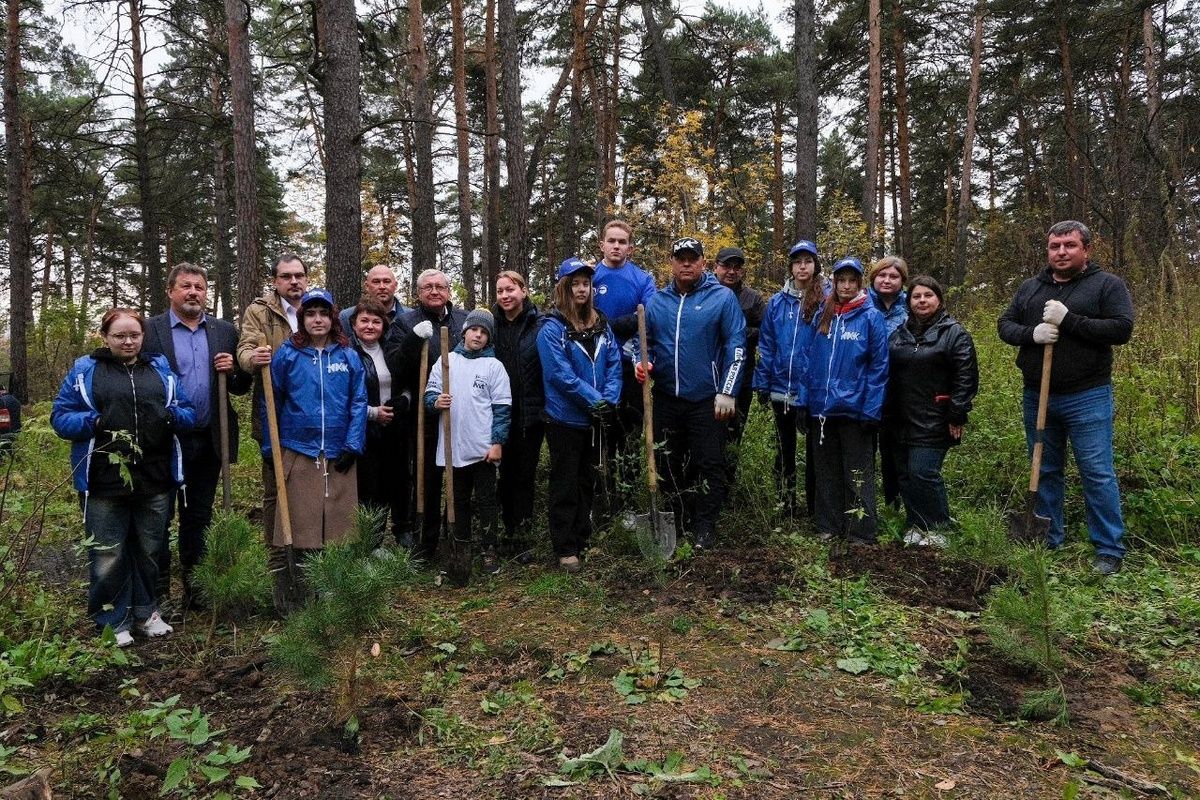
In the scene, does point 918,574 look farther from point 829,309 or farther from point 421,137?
point 421,137

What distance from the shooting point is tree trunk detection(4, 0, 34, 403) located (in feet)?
43.8

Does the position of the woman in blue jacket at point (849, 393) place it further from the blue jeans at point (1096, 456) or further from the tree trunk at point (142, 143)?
the tree trunk at point (142, 143)

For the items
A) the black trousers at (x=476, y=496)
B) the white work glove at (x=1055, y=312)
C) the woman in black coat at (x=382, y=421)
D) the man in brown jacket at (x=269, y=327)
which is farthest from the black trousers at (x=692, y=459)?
the man in brown jacket at (x=269, y=327)

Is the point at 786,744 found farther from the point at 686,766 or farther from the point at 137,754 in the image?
the point at 137,754

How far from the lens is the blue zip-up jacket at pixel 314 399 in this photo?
14.4 ft

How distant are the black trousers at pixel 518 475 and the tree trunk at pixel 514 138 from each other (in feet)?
17.8

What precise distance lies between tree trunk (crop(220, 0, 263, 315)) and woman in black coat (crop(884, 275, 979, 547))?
9.15m

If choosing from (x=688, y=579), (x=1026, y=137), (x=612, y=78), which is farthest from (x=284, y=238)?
(x=688, y=579)

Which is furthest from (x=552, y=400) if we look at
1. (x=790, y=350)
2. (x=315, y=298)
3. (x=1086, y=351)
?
(x=1086, y=351)

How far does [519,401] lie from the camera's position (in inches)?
211

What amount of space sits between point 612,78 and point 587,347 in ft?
48.4

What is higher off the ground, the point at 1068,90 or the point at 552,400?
the point at 1068,90

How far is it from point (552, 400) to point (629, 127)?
1636 centimetres

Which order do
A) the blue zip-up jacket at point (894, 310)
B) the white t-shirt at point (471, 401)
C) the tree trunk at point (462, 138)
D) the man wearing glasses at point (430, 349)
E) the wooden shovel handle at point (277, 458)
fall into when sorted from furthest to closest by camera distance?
1. the tree trunk at point (462, 138)
2. the blue zip-up jacket at point (894, 310)
3. the man wearing glasses at point (430, 349)
4. the white t-shirt at point (471, 401)
5. the wooden shovel handle at point (277, 458)
